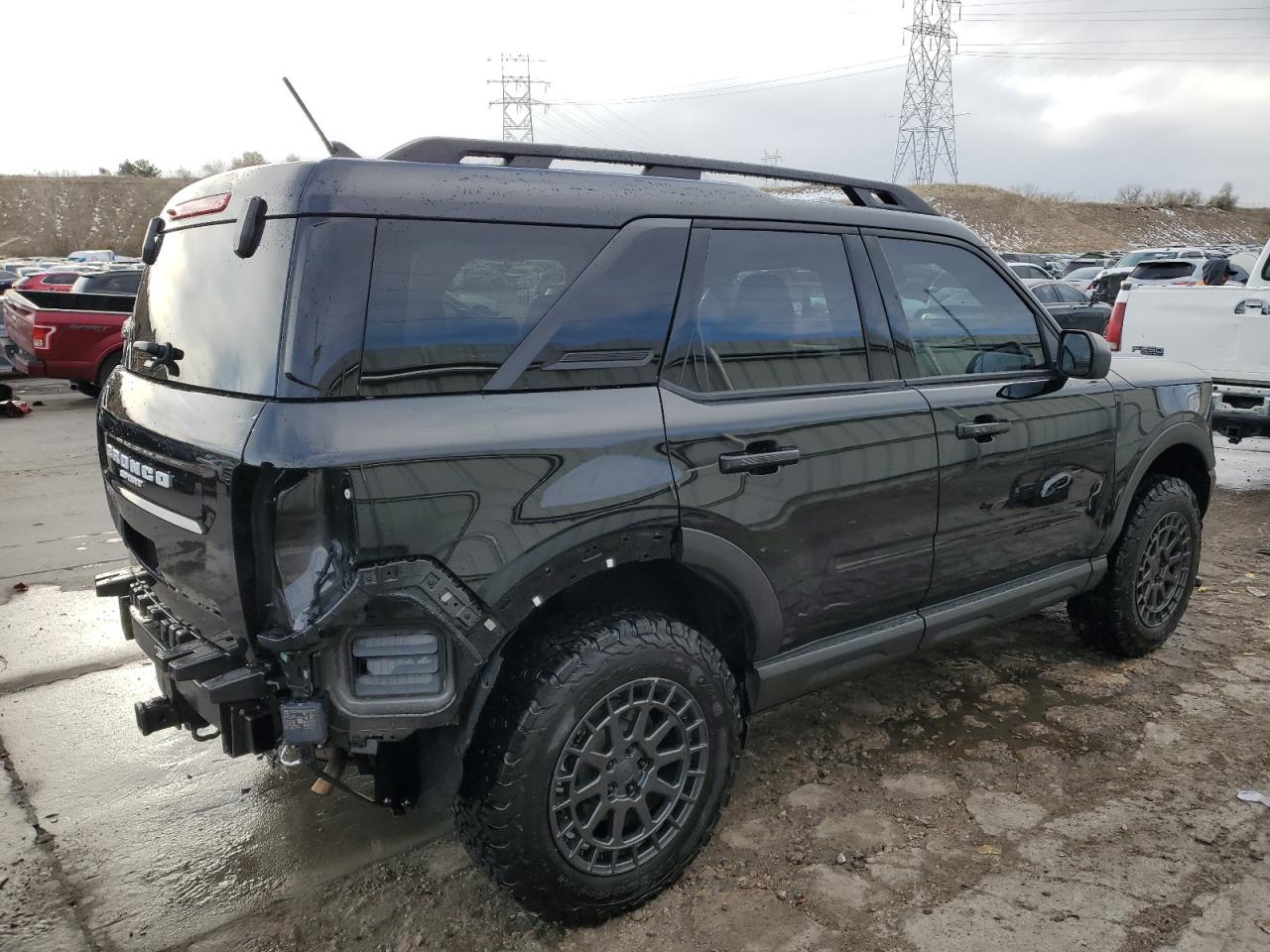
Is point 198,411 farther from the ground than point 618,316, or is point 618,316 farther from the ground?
point 618,316

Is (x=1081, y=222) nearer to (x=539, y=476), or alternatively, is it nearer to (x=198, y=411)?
(x=539, y=476)

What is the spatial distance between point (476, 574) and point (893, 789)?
1.87m

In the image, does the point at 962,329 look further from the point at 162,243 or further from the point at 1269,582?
the point at 1269,582

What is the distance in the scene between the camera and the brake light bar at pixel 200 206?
2.51 m

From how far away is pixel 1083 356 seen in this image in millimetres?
3682

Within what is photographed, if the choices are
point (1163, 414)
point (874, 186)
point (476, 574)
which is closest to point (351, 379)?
point (476, 574)

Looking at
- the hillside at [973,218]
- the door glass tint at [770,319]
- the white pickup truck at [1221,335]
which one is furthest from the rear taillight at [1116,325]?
the hillside at [973,218]

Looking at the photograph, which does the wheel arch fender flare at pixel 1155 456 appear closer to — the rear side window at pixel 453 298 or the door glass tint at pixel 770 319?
the door glass tint at pixel 770 319

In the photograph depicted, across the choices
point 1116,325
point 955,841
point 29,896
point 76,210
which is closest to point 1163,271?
point 1116,325

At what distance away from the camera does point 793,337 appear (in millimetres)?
3018

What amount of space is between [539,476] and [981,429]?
5.83ft

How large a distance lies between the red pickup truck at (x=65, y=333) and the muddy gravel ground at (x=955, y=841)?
1105 centimetres

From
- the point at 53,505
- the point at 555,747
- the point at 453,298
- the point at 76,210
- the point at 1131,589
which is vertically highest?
the point at 76,210

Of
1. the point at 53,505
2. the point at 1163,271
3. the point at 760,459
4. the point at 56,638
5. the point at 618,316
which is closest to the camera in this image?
the point at 618,316
